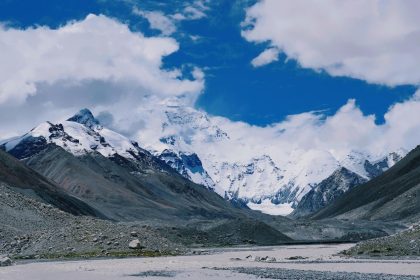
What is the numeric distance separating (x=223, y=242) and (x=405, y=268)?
98.5 metres

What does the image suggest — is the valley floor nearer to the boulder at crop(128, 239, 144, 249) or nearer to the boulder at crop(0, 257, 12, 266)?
the boulder at crop(0, 257, 12, 266)

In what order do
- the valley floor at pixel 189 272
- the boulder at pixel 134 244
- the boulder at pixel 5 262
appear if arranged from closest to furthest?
the valley floor at pixel 189 272, the boulder at pixel 5 262, the boulder at pixel 134 244

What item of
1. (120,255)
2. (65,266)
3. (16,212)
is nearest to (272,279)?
(65,266)

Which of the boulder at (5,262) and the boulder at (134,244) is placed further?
the boulder at (134,244)

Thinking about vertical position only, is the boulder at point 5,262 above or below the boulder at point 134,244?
below

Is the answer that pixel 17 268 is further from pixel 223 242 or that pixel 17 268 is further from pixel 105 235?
pixel 223 242

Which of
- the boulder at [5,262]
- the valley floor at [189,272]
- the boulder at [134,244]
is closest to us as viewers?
the valley floor at [189,272]

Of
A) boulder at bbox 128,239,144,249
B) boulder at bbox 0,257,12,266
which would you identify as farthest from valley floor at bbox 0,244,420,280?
boulder at bbox 128,239,144,249

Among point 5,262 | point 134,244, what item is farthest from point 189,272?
point 134,244

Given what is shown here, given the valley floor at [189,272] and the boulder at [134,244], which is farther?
the boulder at [134,244]

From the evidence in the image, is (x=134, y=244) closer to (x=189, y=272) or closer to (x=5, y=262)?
(x=5, y=262)

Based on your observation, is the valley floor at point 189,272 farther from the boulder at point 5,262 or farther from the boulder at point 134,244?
the boulder at point 134,244

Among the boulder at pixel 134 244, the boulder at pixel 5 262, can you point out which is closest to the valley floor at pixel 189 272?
the boulder at pixel 5 262

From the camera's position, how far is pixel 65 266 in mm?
69562
